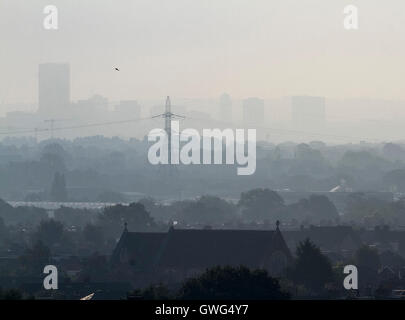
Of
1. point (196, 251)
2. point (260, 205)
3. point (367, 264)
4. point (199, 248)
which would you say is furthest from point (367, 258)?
point (260, 205)

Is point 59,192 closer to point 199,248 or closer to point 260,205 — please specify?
point 260,205

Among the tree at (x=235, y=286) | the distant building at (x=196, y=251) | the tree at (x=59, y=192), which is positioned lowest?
the tree at (x=59, y=192)

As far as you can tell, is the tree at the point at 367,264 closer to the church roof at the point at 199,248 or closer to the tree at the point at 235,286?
the church roof at the point at 199,248

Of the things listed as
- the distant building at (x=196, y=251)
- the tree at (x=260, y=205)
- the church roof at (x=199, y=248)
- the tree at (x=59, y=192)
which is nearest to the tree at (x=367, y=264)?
the distant building at (x=196, y=251)

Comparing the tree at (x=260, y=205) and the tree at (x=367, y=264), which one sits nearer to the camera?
the tree at (x=367, y=264)

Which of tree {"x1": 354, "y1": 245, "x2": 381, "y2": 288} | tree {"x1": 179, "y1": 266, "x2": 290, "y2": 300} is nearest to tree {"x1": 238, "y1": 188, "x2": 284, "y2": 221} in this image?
tree {"x1": 354, "y1": 245, "x2": 381, "y2": 288}
